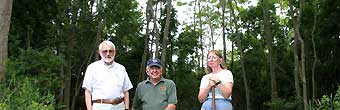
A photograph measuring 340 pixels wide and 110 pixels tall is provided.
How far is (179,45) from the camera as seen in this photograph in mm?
32562

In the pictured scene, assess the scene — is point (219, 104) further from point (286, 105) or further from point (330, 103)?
point (286, 105)

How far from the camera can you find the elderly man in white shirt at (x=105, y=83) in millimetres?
5160

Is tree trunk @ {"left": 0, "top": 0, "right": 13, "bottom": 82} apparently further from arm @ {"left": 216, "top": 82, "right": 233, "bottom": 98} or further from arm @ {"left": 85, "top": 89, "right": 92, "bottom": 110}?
arm @ {"left": 216, "top": 82, "right": 233, "bottom": 98}

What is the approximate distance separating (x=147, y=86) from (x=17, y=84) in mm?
5739

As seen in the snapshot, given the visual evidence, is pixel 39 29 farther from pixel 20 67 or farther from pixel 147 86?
pixel 147 86

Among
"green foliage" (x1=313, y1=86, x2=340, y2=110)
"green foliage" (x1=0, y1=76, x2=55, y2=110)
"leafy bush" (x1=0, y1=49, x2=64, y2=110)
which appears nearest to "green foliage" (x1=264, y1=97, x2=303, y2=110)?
"leafy bush" (x1=0, y1=49, x2=64, y2=110)

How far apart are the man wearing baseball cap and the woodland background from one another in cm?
301

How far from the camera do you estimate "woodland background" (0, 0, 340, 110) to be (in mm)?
15219

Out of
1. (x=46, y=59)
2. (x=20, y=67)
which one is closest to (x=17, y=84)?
(x=20, y=67)

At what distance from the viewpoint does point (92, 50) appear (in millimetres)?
24297

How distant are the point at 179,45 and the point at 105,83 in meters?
27.4

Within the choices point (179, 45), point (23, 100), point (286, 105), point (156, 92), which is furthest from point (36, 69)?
point (179, 45)

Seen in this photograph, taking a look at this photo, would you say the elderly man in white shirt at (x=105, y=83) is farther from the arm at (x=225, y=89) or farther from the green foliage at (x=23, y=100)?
the green foliage at (x=23, y=100)

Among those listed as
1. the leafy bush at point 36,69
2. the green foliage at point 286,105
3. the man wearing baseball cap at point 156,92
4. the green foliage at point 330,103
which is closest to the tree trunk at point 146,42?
the green foliage at point 286,105
